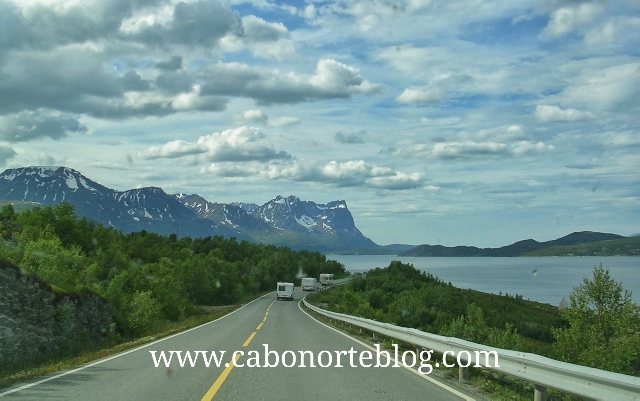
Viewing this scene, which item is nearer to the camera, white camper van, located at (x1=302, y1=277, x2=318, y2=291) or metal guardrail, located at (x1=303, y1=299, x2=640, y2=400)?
metal guardrail, located at (x1=303, y1=299, x2=640, y2=400)

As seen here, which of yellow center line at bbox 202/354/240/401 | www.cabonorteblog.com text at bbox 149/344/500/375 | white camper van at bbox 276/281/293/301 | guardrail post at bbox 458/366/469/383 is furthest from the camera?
white camper van at bbox 276/281/293/301

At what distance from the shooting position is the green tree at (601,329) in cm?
2752

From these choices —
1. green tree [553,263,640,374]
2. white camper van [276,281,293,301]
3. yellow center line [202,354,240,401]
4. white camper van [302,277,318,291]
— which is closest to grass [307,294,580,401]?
yellow center line [202,354,240,401]

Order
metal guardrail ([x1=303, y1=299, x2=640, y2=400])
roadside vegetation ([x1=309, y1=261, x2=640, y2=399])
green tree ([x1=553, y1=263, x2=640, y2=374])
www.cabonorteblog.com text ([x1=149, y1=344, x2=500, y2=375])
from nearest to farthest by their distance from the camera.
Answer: metal guardrail ([x1=303, y1=299, x2=640, y2=400])
www.cabonorteblog.com text ([x1=149, y1=344, x2=500, y2=375])
roadside vegetation ([x1=309, y1=261, x2=640, y2=399])
green tree ([x1=553, y1=263, x2=640, y2=374])

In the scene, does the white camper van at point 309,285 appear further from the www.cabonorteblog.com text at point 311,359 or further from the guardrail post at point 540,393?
the guardrail post at point 540,393

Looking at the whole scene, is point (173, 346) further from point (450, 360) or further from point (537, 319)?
point (537, 319)

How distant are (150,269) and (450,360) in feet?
225

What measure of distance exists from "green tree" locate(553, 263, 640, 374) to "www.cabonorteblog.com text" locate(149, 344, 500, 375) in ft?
55.0

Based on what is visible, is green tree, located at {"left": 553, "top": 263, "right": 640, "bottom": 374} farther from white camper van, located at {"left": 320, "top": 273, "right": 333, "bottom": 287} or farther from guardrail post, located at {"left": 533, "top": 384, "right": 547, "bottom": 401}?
white camper van, located at {"left": 320, "top": 273, "right": 333, "bottom": 287}

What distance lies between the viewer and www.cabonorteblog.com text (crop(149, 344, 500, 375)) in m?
12.0

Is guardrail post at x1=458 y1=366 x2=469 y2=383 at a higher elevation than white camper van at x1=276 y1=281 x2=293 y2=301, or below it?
higher

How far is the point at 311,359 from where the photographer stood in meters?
13.1

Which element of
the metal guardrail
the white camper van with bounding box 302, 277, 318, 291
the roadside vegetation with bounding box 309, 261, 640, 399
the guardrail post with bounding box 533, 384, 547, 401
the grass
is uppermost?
the metal guardrail

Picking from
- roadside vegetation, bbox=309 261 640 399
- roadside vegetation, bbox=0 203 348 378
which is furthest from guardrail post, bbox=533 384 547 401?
roadside vegetation, bbox=0 203 348 378
